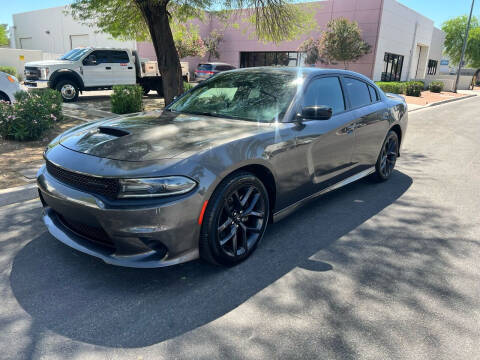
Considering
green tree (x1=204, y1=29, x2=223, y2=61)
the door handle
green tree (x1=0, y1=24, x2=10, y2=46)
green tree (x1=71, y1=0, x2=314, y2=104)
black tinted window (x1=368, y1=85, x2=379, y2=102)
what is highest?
green tree (x1=0, y1=24, x2=10, y2=46)

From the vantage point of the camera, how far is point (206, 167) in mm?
2744

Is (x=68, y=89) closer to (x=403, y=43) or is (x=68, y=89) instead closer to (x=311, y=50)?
(x=311, y=50)

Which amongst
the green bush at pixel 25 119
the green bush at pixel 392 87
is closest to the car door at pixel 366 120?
the green bush at pixel 25 119

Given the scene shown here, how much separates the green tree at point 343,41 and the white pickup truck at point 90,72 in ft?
50.3

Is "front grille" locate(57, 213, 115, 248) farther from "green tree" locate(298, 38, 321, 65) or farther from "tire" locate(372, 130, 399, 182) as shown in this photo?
"green tree" locate(298, 38, 321, 65)

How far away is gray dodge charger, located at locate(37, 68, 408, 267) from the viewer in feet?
8.46

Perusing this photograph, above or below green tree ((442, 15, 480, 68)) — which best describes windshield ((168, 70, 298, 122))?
below

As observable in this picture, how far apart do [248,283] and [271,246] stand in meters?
0.68

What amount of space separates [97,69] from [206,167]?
14831mm

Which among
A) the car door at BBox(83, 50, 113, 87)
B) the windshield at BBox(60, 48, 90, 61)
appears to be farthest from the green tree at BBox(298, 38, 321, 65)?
the windshield at BBox(60, 48, 90, 61)

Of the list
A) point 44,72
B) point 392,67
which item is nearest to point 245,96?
point 44,72

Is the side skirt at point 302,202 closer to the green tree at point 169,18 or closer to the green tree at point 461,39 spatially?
the green tree at point 169,18

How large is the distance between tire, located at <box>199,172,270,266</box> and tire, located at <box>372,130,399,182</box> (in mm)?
2790

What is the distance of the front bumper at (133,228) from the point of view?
2.52 m
